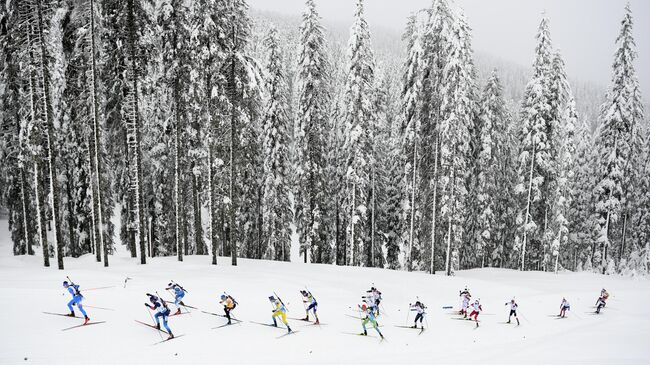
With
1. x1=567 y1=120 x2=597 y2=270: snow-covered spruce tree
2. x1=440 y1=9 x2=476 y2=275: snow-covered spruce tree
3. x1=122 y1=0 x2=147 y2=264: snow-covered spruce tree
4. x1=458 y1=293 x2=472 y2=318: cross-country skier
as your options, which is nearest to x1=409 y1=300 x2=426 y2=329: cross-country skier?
x1=458 y1=293 x2=472 y2=318: cross-country skier

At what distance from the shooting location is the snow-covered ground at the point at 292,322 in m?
13.4

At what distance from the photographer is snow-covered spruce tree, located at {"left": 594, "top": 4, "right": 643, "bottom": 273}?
34688mm

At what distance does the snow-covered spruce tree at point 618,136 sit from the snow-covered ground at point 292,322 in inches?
497

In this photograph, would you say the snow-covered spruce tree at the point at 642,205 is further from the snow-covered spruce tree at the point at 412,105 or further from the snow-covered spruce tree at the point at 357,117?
the snow-covered spruce tree at the point at 357,117

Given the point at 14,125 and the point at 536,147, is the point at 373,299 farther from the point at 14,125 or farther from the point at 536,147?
the point at 14,125

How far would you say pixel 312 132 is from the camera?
109ft

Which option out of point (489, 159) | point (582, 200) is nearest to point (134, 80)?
point (489, 159)

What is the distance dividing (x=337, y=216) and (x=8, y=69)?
27.3m

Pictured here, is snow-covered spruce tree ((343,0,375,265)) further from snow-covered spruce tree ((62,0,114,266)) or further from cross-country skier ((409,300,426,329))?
snow-covered spruce tree ((62,0,114,266))

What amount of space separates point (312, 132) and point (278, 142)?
339 cm

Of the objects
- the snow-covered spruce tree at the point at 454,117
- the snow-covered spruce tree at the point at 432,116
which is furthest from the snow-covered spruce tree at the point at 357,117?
the snow-covered spruce tree at the point at 454,117

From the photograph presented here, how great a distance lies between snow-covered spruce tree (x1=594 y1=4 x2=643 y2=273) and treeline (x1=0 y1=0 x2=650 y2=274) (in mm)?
188

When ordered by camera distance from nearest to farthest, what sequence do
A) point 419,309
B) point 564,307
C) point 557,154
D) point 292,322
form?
point 292,322, point 419,309, point 564,307, point 557,154

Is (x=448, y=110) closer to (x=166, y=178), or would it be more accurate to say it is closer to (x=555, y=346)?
(x=555, y=346)
